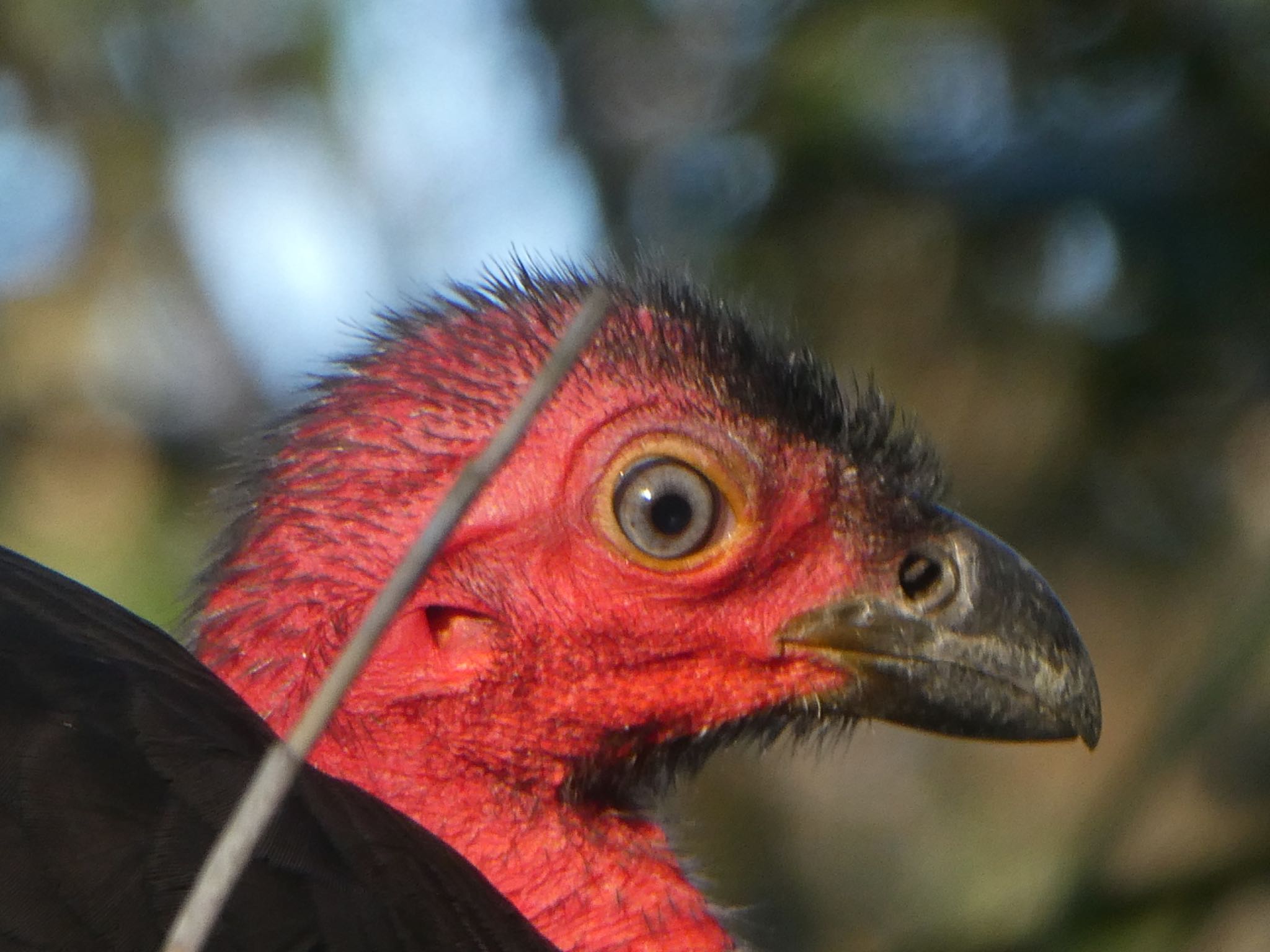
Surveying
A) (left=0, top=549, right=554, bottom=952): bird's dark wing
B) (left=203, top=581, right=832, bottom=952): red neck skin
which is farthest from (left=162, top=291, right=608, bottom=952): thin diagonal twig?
(left=203, top=581, right=832, bottom=952): red neck skin

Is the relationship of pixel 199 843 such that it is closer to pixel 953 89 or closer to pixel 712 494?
pixel 712 494

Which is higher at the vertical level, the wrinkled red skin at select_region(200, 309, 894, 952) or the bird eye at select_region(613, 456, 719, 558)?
the bird eye at select_region(613, 456, 719, 558)

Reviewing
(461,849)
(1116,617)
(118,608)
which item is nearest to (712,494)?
(461,849)

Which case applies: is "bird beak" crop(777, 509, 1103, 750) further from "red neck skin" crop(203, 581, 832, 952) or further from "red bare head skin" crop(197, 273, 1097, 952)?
"red neck skin" crop(203, 581, 832, 952)

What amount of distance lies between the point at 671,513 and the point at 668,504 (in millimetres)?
17

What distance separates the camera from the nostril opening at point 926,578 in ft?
10.0

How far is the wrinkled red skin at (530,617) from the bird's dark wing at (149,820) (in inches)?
15.2

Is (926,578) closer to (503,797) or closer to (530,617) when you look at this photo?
(530,617)

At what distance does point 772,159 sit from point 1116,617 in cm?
260

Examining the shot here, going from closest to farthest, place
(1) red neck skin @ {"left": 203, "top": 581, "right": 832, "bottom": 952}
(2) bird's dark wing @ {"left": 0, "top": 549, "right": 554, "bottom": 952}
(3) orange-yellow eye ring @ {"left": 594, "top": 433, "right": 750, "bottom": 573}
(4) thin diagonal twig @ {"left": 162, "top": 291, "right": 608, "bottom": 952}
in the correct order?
(4) thin diagonal twig @ {"left": 162, "top": 291, "right": 608, "bottom": 952} → (2) bird's dark wing @ {"left": 0, "top": 549, "right": 554, "bottom": 952} → (1) red neck skin @ {"left": 203, "top": 581, "right": 832, "bottom": 952} → (3) orange-yellow eye ring @ {"left": 594, "top": 433, "right": 750, "bottom": 573}

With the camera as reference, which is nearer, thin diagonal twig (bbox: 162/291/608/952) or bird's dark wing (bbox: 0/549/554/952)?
thin diagonal twig (bbox: 162/291/608/952)

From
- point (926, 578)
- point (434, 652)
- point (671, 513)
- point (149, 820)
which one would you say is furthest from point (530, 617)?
point (149, 820)

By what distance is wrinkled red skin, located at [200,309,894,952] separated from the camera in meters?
2.89

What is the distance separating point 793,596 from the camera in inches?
121
